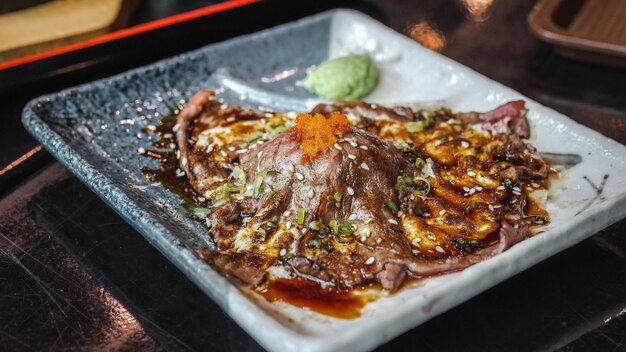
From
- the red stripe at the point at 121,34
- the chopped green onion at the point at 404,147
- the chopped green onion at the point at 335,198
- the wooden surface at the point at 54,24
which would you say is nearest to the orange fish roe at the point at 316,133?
the chopped green onion at the point at 335,198

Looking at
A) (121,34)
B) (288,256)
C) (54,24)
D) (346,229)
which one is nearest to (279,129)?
(346,229)

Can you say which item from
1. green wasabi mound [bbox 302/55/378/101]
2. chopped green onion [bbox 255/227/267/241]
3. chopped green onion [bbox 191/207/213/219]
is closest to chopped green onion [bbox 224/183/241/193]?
chopped green onion [bbox 191/207/213/219]

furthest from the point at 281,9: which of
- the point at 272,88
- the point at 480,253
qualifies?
the point at 480,253

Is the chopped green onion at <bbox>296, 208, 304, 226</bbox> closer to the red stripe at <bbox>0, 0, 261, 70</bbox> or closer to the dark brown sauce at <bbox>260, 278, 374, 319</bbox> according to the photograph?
the dark brown sauce at <bbox>260, 278, 374, 319</bbox>

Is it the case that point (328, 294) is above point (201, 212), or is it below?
above

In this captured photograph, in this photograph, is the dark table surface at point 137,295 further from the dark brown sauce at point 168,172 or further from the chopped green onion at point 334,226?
the chopped green onion at point 334,226

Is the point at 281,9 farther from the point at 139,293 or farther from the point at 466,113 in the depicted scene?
the point at 139,293

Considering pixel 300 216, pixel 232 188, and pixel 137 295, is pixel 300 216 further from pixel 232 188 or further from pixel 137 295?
pixel 137 295
